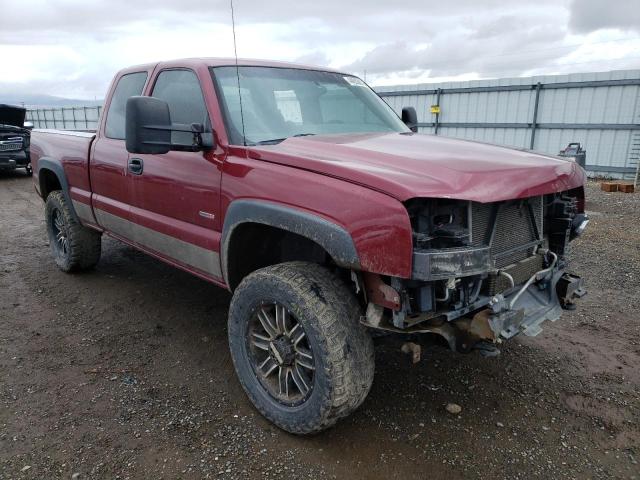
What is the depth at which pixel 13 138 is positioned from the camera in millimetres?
12570

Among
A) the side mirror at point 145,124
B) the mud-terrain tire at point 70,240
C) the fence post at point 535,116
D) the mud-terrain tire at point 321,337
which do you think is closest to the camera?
the mud-terrain tire at point 321,337

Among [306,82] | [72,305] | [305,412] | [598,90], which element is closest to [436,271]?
[305,412]

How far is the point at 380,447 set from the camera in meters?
2.61

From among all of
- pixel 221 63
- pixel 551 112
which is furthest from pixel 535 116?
pixel 221 63

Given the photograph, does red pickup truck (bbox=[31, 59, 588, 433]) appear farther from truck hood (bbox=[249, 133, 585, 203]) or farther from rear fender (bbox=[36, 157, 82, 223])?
rear fender (bbox=[36, 157, 82, 223])

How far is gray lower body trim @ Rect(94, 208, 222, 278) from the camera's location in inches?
125

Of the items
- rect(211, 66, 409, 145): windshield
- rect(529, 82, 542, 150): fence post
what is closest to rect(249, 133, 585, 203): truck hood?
rect(211, 66, 409, 145): windshield

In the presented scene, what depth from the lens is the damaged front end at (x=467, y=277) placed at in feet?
7.09

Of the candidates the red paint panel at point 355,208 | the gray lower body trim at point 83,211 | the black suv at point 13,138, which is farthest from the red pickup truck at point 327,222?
the black suv at point 13,138

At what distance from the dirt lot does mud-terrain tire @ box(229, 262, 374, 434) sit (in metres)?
0.22

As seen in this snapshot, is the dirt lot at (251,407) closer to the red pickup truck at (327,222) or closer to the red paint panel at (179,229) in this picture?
the red pickup truck at (327,222)

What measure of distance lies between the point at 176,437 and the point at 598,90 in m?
14.1

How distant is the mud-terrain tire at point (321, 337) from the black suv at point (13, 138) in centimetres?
1236

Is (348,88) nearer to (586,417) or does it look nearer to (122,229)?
(122,229)
